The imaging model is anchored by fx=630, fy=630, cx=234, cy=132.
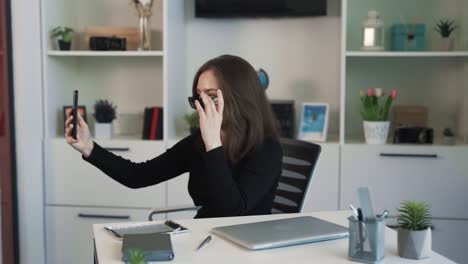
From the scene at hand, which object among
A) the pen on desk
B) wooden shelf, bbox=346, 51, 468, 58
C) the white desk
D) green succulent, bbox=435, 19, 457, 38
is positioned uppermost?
green succulent, bbox=435, 19, 457, 38

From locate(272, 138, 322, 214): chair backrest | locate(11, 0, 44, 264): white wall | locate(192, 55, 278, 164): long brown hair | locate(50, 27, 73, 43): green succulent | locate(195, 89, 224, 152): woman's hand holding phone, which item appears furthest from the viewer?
locate(50, 27, 73, 43): green succulent

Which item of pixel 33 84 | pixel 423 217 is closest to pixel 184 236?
pixel 423 217

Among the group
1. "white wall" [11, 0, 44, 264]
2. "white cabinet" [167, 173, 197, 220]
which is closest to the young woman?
"white cabinet" [167, 173, 197, 220]

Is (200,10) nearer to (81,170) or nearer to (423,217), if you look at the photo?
(81,170)

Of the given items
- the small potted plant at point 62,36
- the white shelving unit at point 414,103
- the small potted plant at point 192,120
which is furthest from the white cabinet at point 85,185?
the white shelving unit at point 414,103

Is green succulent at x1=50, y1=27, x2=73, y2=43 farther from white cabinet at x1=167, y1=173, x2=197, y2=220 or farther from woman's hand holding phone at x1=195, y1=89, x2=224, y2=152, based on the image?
woman's hand holding phone at x1=195, y1=89, x2=224, y2=152

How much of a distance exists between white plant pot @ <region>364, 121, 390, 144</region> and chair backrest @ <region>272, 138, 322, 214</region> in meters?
0.75

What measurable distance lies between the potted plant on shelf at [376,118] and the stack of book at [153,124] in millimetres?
1057

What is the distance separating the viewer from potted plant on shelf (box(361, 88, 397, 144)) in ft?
10.3

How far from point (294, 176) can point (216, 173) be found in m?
0.66

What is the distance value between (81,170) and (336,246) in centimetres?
199

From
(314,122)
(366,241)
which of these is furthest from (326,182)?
(366,241)

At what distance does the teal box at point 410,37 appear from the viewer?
130 inches

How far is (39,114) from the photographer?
3271 mm
